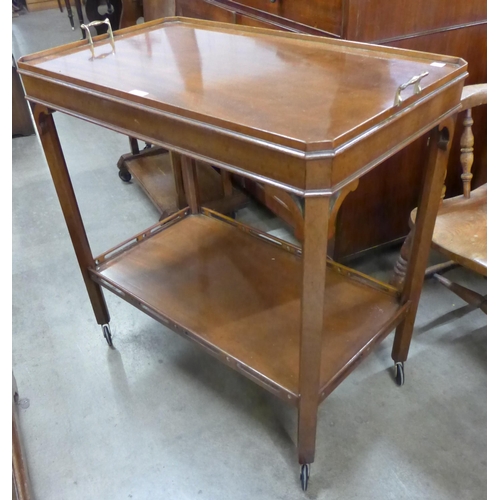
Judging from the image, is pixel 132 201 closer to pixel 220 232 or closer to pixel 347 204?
Answer: pixel 220 232

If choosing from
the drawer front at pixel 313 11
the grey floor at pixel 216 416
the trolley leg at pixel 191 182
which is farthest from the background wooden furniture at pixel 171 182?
the drawer front at pixel 313 11

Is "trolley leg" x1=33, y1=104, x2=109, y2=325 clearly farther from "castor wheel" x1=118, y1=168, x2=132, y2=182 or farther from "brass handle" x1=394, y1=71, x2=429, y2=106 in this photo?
"castor wheel" x1=118, y1=168, x2=132, y2=182

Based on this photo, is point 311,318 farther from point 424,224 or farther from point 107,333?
point 107,333

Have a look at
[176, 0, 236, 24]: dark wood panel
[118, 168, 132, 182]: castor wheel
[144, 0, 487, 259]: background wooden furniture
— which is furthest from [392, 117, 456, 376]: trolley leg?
[118, 168, 132, 182]: castor wheel

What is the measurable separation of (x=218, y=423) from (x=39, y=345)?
76cm

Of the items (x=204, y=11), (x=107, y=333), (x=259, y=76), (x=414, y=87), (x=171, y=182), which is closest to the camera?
(x=414, y=87)

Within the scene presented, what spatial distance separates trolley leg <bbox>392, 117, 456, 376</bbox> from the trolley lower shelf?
79 millimetres

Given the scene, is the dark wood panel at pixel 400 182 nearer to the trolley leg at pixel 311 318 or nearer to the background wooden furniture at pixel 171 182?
the background wooden furniture at pixel 171 182

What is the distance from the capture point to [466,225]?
55.5 inches

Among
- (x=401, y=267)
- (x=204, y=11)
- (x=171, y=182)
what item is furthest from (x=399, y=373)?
(x=204, y=11)

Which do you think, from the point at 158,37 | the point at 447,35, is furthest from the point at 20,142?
the point at 447,35

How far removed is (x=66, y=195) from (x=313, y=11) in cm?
95

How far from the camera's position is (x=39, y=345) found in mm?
1795

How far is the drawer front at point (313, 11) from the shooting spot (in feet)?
4.75
